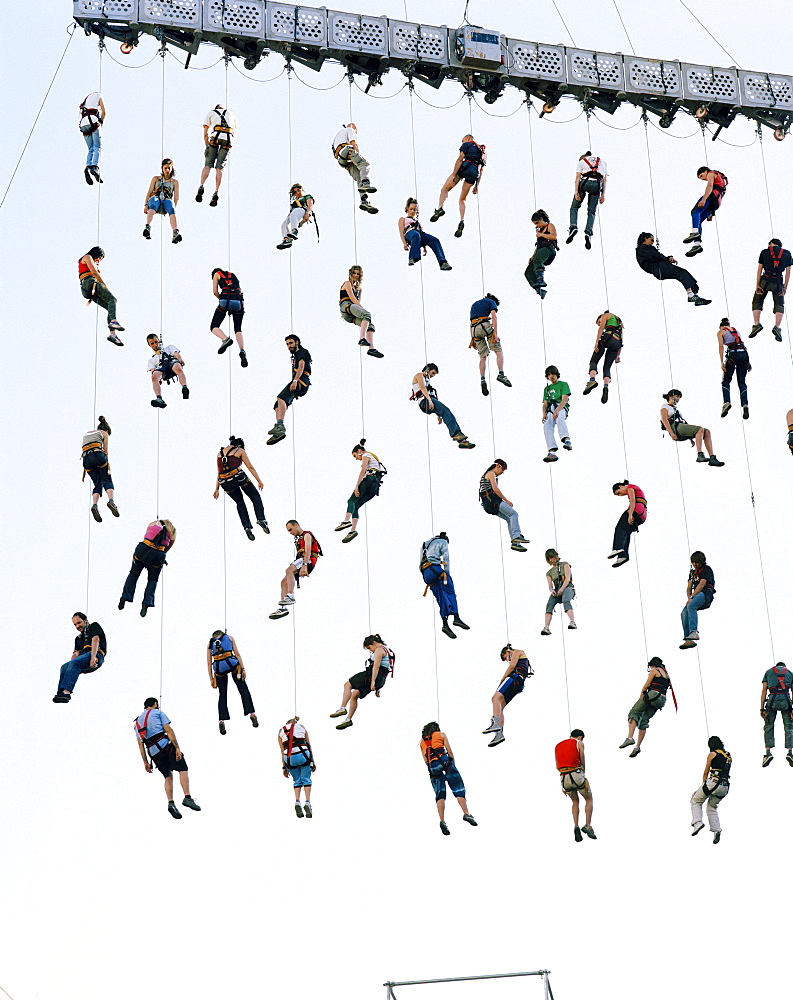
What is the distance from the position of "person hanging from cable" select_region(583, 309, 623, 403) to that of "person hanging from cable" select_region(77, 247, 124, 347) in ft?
17.9

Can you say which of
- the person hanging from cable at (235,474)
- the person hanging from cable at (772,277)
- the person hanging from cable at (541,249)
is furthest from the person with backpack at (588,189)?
the person hanging from cable at (235,474)

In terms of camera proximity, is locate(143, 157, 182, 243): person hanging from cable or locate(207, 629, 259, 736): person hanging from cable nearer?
locate(207, 629, 259, 736): person hanging from cable

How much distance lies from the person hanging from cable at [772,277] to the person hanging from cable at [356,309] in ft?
15.2

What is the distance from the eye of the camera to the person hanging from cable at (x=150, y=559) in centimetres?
1861

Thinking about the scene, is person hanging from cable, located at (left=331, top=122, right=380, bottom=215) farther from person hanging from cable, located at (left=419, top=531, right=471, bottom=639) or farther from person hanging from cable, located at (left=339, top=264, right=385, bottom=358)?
person hanging from cable, located at (left=419, top=531, right=471, bottom=639)

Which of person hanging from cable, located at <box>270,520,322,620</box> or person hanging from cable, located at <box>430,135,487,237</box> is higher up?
person hanging from cable, located at <box>430,135,487,237</box>

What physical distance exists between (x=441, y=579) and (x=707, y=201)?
226 inches

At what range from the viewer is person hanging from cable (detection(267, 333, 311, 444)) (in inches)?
786

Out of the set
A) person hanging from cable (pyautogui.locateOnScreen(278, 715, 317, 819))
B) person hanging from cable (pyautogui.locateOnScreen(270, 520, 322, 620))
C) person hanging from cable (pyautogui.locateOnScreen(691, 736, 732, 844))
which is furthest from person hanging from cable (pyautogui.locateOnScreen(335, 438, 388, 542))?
person hanging from cable (pyautogui.locateOnScreen(691, 736, 732, 844))

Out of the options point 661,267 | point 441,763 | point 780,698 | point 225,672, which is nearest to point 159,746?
point 225,672

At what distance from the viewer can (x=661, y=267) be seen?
20750 mm

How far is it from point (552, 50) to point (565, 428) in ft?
14.1

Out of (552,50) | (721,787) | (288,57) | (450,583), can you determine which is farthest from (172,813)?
(552,50)

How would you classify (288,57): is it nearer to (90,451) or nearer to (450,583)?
(90,451)
